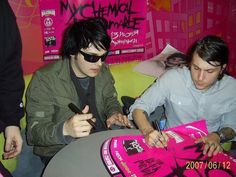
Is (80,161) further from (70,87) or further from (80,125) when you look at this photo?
(70,87)

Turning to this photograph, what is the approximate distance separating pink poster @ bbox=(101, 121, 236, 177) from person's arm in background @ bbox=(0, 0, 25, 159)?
0.51 metres

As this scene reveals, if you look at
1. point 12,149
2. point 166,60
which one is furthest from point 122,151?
point 166,60

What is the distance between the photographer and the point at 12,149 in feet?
5.30

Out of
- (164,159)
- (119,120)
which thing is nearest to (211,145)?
(164,159)

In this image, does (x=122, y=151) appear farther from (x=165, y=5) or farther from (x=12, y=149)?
(x=165, y=5)

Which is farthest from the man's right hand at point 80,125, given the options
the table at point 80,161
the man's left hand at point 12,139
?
the man's left hand at point 12,139

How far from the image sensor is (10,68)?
153 cm

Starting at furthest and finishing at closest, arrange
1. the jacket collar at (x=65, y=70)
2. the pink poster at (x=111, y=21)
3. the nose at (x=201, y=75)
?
the pink poster at (x=111, y=21) → the jacket collar at (x=65, y=70) → the nose at (x=201, y=75)

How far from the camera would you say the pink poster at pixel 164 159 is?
131cm

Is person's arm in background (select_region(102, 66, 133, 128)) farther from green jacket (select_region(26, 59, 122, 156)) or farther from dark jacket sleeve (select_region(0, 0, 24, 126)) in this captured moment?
dark jacket sleeve (select_region(0, 0, 24, 126))

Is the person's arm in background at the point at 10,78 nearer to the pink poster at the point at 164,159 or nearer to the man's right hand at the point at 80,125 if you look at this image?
the man's right hand at the point at 80,125

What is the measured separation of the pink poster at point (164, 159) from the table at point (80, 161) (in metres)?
0.04

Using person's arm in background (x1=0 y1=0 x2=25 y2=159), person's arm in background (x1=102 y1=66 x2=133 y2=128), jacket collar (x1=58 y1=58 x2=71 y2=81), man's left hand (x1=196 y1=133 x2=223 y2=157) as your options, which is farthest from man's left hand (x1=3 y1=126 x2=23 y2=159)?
man's left hand (x1=196 y1=133 x2=223 y2=157)

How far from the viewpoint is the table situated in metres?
1.32
